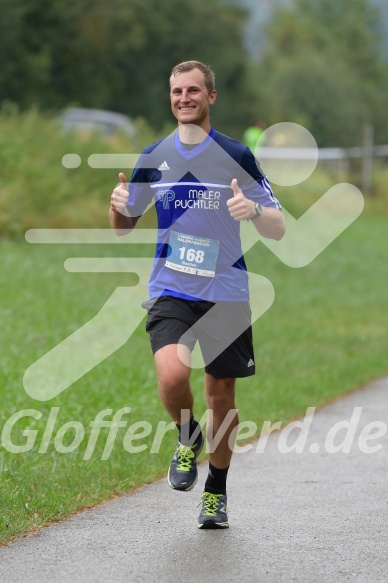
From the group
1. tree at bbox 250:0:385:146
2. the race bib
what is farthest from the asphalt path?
tree at bbox 250:0:385:146

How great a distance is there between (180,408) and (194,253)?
0.80 m

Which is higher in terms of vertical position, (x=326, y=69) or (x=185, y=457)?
(x=326, y=69)

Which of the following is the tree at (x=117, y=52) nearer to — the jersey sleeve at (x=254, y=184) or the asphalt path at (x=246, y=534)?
the asphalt path at (x=246, y=534)

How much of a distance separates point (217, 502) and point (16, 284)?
30.8ft

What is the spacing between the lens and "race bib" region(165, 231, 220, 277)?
6500 mm

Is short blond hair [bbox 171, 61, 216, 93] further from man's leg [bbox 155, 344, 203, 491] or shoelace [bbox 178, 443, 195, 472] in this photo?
shoelace [bbox 178, 443, 195, 472]

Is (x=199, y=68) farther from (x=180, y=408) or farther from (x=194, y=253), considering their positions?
(x=180, y=408)

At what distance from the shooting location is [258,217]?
6477 mm

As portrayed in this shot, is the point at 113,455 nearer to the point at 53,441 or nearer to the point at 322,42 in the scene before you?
the point at 53,441

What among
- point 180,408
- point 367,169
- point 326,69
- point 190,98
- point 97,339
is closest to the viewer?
point 190,98

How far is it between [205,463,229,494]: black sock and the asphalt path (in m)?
0.19

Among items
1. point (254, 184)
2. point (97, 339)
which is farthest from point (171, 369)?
point (97, 339)

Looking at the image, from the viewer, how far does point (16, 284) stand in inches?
620

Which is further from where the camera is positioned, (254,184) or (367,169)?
A: (367,169)
